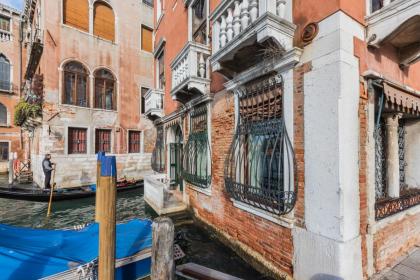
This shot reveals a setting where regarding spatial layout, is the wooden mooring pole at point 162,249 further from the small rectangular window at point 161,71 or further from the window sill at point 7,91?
the window sill at point 7,91

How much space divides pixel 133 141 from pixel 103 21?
619 cm

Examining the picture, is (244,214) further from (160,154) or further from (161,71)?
(161,71)

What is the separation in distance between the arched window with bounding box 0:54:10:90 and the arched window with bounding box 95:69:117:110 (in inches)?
432

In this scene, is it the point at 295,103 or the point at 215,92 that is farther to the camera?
the point at 215,92

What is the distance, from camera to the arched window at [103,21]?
11326 mm

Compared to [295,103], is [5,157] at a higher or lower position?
lower

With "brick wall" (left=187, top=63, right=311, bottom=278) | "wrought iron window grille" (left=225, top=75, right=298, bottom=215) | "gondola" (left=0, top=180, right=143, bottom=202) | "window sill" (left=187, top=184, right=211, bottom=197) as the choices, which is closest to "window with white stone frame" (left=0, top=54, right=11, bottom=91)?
"gondola" (left=0, top=180, right=143, bottom=202)

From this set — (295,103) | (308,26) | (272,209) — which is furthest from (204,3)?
(272,209)

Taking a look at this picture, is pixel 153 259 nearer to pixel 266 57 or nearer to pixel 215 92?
pixel 266 57

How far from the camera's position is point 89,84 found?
36.2ft

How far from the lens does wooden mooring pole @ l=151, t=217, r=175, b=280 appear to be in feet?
6.98

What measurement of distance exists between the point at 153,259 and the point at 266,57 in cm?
276

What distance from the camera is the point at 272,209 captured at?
119 inches

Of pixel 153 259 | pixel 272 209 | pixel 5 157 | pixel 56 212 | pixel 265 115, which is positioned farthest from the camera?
pixel 5 157
